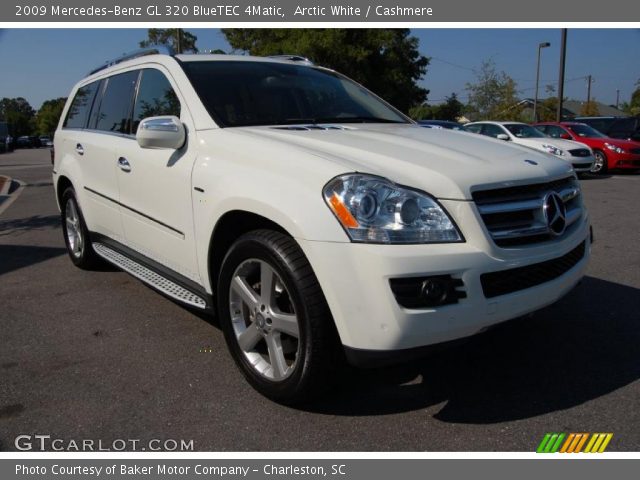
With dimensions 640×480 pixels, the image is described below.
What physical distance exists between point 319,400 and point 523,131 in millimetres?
13571

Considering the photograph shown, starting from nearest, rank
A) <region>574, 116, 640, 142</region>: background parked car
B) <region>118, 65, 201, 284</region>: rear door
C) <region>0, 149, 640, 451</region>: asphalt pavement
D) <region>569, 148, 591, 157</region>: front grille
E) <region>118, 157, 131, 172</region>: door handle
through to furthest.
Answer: <region>0, 149, 640, 451</region>: asphalt pavement → <region>118, 65, 201, 284</region>: rear door → <region>118, 157, 131, 172</region>: door handle → <region>569, 148, 591, 157</region>: front grille → <region>574, 116, 640, 142</region>: background parked car

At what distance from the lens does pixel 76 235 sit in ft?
17.8

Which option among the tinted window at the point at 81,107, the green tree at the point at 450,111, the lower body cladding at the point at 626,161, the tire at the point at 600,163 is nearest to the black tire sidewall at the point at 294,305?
the tinted window at the point at 81,107

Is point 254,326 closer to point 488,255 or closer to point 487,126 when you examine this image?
point 488,255

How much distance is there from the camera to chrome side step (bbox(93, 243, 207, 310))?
11.1 ft

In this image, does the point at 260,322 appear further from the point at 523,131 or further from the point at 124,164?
the point at 523,131

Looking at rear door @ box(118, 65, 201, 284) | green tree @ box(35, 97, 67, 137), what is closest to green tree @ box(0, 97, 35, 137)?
green tree @ box(35, 97, 67, 137)

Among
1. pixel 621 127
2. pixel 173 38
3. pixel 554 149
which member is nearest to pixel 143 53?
pixel 554 149

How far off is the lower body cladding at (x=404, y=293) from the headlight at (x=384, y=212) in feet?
0.18

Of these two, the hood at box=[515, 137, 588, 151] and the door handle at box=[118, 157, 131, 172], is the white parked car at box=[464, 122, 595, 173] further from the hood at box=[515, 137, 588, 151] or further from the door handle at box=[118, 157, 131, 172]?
the door handle at box=[118, 157, 131, 172]

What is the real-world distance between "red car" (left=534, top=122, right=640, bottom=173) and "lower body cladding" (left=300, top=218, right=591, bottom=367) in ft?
45.5

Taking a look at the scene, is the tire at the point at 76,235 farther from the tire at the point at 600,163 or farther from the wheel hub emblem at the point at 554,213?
the tire at the point at 600,163

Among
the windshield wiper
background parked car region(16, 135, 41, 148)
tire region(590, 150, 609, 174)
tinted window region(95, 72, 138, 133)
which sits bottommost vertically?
background parked car region(16, 135, 41, 148)

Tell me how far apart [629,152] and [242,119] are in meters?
14.3
